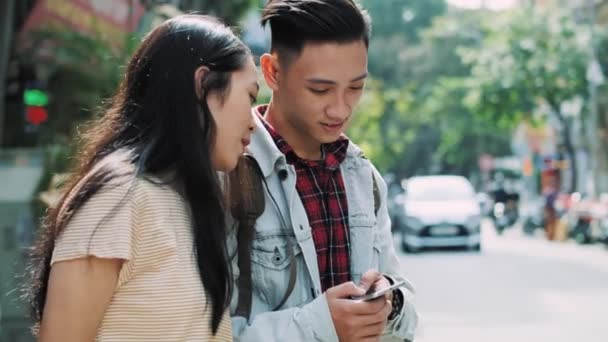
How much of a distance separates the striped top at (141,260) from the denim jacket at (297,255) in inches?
9.2

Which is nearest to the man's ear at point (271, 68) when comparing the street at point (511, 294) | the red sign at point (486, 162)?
the street at point (511, 294)

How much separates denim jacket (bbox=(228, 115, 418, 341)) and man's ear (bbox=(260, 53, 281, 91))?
0.09 m

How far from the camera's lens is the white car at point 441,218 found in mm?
20609

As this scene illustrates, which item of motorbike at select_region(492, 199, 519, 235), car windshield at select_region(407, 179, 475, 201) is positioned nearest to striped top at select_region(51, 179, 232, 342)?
car windshield at select_region(407, 179, 475, 201)

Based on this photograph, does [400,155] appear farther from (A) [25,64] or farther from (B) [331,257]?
(B) [331,257]

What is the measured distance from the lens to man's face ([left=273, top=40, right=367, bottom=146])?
240 centimetres

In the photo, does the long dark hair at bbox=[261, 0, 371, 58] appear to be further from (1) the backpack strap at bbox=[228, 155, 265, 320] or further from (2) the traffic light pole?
(2) the traffic light pole

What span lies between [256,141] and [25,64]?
45.5ft

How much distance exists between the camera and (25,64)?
15664 millimetres

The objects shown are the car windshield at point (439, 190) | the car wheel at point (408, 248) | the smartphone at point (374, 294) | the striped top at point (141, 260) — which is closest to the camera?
the striped top at point (141, 260)

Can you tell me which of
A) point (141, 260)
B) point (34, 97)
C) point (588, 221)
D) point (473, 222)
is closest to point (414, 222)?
point (473, 222)

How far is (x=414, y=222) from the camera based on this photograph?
67.6 feet

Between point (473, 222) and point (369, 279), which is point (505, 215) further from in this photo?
point (369, 279)

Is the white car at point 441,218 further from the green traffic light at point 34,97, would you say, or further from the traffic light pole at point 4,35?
the green traffic light at point 34,97
